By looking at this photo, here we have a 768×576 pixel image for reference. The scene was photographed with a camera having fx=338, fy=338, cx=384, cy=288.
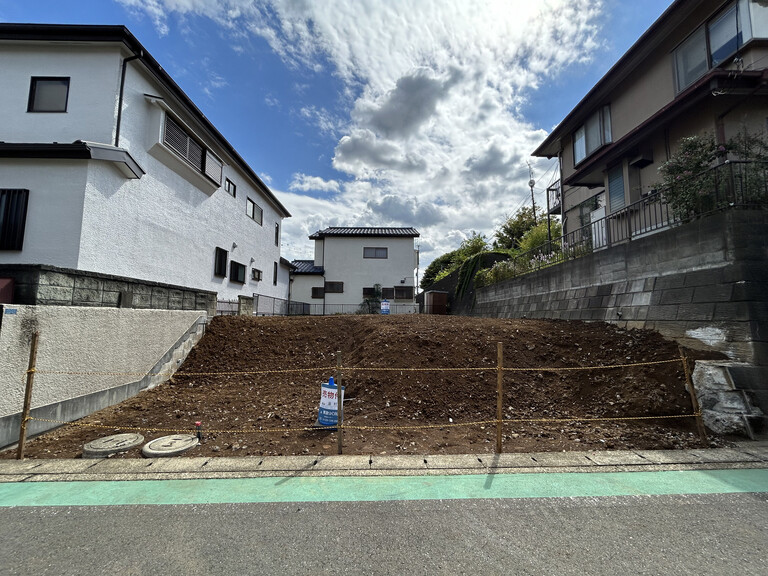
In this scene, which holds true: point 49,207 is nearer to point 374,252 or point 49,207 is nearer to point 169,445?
point 169,445

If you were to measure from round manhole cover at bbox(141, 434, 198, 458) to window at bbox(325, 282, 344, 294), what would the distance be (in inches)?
698

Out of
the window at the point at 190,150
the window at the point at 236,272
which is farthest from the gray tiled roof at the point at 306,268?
the window at the point at 190,150

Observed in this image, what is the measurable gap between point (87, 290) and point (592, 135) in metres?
14.5

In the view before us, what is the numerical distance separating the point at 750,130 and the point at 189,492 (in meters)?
11.3

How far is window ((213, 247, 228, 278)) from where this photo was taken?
12.2 meters

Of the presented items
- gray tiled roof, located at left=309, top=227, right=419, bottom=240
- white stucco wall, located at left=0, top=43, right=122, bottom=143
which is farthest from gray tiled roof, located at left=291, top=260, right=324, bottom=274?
white stucco wall, located at left=0, top=43, right=122, bottom=143

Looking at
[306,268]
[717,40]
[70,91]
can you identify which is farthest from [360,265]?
[717,40]

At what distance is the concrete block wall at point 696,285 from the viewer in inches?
170

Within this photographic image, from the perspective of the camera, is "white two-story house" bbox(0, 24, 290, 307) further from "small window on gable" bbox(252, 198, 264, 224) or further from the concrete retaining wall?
"small window on gable" bbox(252, 198, 264, 224)

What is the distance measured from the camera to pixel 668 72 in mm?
8828

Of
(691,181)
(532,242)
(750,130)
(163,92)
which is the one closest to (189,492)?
(691,181)

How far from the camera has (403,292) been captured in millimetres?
21438

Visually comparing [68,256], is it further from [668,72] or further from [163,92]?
[668,72]

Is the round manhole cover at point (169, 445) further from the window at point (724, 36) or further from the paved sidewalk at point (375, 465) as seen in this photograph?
the window at point (724, 36)
